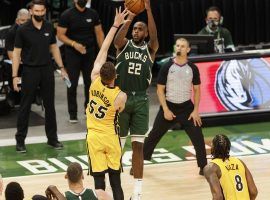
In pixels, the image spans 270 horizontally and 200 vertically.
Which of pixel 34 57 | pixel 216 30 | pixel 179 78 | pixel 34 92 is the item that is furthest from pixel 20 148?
pixel 216 30

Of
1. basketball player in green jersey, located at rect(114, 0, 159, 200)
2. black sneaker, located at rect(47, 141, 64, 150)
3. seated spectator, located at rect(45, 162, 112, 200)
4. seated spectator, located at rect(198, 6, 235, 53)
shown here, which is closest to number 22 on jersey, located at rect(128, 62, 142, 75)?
basketball player in green jersey, located at rect(114, 0, 159, 200)

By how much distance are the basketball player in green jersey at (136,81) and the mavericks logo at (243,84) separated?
135 inches

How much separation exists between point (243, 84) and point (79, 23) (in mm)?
2668

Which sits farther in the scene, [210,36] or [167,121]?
[210,36]

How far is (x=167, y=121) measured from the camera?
38.4 feet

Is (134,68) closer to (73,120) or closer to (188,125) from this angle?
(188,125)

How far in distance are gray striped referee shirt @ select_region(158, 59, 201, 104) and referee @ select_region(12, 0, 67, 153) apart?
1.71 m

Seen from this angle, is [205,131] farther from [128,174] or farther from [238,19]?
[238,19]

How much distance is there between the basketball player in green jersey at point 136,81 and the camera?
10.6 m

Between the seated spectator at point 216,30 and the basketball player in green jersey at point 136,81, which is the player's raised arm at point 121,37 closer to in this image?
the basketball player in green jersey at point 136,81

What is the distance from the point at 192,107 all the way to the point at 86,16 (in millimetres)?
3119

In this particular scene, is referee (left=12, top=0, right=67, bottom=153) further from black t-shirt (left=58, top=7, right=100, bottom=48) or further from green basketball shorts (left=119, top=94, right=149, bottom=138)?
green basketball shorts (left=119, top=94, right=149, bottom=138)

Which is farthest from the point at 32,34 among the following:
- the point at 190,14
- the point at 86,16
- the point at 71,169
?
the point at 190,14

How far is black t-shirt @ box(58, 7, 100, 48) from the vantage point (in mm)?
13953
